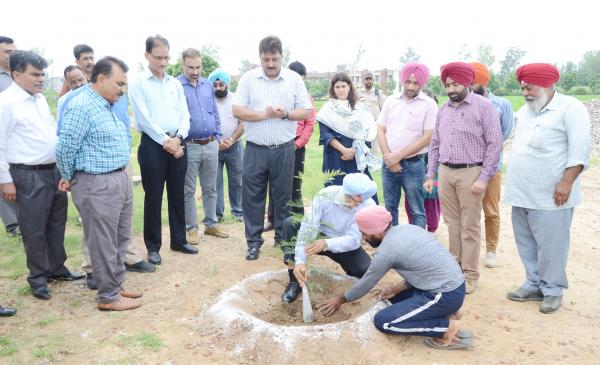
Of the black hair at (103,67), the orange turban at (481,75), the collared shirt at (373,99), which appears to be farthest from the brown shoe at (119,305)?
the collared shirt at (373,99)

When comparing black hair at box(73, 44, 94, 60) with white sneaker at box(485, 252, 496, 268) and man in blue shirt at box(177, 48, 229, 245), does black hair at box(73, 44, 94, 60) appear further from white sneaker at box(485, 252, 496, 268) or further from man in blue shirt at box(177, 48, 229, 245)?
white sneaker at box(485, 252, 496, 268)

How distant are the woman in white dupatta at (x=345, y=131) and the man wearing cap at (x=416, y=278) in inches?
79.3

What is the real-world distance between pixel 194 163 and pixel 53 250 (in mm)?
1725

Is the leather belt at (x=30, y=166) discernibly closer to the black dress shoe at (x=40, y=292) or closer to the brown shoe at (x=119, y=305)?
the black dress shoe at (x=40, y=292)

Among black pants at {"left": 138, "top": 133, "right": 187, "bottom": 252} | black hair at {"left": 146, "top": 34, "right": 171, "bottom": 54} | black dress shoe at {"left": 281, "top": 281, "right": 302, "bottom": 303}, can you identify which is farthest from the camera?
black pants at {"left": 138, "top": 133, "right": 187, "bottom": 252}

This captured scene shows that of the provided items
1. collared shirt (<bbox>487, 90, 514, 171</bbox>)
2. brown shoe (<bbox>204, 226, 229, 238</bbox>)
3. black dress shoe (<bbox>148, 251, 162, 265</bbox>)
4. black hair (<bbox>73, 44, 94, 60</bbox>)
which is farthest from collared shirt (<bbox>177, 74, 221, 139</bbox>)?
collared shirt (<bbox>487, 90, 514, 171</bbox>)

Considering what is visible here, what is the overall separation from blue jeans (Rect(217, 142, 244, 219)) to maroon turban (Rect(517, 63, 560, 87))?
150 inches

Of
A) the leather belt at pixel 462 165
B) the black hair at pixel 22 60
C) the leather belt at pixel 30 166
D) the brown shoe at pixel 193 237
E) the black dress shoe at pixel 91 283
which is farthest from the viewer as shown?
the brown shoe at pixel 193 237

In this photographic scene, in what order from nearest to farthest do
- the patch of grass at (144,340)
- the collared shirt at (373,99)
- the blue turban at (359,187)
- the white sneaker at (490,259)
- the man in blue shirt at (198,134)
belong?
the patch of grass at (144,340), the blue turban at (359,187), the white sneaker at (490,259), the man in blue shirt at (198,134), the collared shirt at (373,99)

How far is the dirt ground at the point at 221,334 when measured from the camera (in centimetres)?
338

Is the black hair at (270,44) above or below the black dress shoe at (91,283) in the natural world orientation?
above

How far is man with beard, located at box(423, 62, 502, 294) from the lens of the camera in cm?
431

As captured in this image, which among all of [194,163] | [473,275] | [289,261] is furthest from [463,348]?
[194,163]

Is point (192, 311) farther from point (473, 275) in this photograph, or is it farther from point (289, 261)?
point (473, 275)
